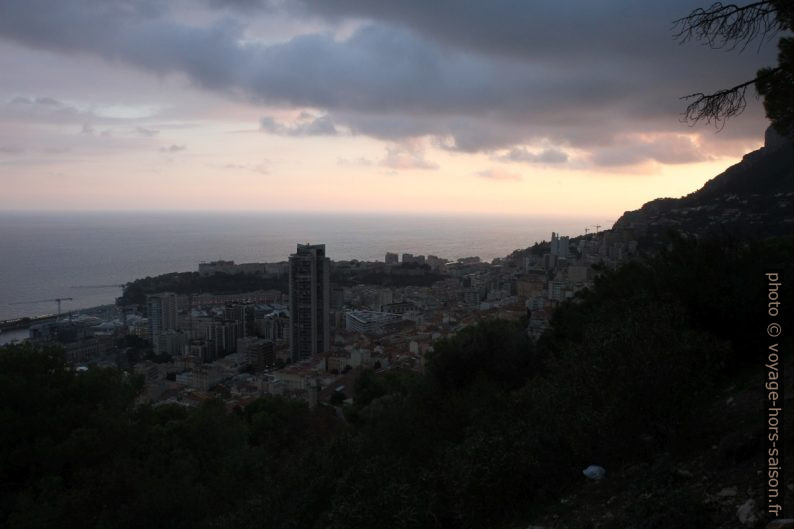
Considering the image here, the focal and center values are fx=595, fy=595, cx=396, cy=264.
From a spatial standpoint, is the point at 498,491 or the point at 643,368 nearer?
the point at 643,368

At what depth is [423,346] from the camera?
69.2 ft

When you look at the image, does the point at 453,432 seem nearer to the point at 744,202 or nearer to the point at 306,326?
the point at 306,326

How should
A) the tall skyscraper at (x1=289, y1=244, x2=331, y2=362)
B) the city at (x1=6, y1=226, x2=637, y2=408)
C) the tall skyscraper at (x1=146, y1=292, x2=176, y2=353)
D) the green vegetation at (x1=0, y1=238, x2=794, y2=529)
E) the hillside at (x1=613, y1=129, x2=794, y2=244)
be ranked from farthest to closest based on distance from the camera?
the tall skyscraper at (x1=146, y1=292, x2=176, y2=353) → the tall skyscraper at (x1=289, y1=244, x2=331, y2=362) → the hillside at (x1=613, y1=129, x2=794, y2=244) → the city at (x1=6, y1=226, x2=637, y2=408) → the green vegetation at (x1=0, y1=238, x2=794, y2=529)

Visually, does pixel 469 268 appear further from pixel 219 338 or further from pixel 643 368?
pixel 643 368

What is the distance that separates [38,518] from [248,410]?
6.77 meters

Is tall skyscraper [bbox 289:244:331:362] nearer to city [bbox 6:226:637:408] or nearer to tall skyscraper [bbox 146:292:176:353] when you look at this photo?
city [bbox 6:226:637:408]

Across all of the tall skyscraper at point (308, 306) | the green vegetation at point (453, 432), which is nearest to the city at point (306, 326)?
the tall skyscraper at point (308, 306)

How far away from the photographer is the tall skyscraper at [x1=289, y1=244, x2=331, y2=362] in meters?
26.7

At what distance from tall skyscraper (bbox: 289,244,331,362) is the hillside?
49.7ft

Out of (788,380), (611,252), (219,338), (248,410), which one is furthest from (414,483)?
(611,252)

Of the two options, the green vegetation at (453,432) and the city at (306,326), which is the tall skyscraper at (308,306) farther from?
→ the green vegetation at (453,432)

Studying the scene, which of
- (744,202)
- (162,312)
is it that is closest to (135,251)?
(162,312)

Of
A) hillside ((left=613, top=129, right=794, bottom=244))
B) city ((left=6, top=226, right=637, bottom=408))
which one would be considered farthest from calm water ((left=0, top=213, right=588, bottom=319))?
hillside ((left=613, top=129, right=794, bottom=244))

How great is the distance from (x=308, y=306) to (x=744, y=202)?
70.2 ft
